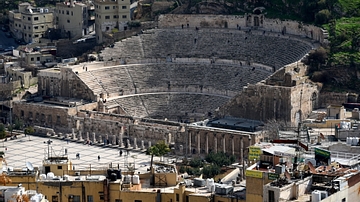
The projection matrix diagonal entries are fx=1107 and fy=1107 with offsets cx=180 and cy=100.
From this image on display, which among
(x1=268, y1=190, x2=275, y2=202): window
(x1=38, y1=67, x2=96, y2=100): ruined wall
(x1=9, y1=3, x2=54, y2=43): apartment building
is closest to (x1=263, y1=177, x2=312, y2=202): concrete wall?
(x1=268, y1=190, x2=275, y2=202): window

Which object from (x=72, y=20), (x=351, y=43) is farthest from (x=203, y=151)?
(x=72, y=20)

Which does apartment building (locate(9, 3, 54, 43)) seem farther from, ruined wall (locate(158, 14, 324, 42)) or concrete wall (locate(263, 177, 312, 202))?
concrete wall (locate(263, 177, 312, 202))

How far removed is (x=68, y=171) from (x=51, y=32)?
8534 centimetres

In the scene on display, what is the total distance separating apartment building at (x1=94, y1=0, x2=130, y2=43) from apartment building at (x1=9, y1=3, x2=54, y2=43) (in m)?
10.9

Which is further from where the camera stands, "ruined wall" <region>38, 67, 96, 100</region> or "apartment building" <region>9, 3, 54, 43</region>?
"apartment building" <region>9, 3, 54, 43</region>

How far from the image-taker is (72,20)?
141m

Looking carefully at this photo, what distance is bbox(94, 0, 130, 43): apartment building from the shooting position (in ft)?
443

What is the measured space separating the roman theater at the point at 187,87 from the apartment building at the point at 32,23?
1791cm

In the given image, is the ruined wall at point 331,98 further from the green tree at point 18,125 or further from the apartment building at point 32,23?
the apartment building at point 32,23

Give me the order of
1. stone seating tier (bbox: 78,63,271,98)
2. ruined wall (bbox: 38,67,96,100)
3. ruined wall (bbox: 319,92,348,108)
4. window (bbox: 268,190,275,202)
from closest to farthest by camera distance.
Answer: window (bbox: 268,190,275,202)
ruined wall (bbox: 319,92,348,108)
stone seating tier (bbox: 78,63,271,98)
ruined wall (bbox: 38,67,96,100)

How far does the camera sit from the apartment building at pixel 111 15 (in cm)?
13488

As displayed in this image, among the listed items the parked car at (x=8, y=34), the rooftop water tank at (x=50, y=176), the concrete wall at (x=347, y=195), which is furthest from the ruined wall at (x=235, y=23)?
the concrete wall at (x=347, y=195)

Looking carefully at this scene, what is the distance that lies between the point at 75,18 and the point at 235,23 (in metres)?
22.8

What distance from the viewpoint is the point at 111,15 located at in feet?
445
